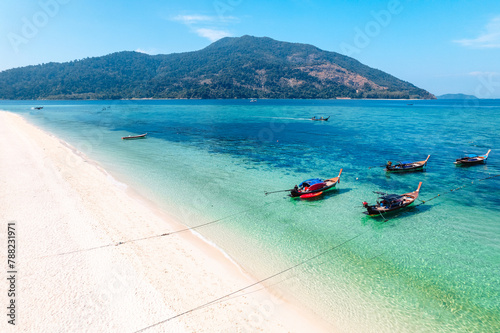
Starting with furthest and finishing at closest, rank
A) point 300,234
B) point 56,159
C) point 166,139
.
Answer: point 166,139 → point 56,159 → point 300,234

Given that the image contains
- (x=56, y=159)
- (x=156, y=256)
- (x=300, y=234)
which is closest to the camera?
(x=156, y=256)

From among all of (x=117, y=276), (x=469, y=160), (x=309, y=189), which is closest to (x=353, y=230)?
(x=309, y=189)

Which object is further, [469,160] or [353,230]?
[469,160]

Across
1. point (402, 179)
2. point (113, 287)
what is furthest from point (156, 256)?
point (402, 179)

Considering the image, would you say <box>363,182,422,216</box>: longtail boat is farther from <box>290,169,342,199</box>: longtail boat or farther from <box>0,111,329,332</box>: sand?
<box>0,111,329,332</box>: sand

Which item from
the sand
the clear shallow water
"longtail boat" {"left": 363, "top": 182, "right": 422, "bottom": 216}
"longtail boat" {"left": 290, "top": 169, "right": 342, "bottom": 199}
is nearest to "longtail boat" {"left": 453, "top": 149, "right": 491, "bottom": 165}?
the clear shallow water

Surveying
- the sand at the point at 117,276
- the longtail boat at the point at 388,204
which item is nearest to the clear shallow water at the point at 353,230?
the longtail boat at the point at 388,204

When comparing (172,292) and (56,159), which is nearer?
(172,292)

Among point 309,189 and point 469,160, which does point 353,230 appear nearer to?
point 309,189

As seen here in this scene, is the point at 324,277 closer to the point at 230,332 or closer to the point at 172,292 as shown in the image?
the point at 230,332
